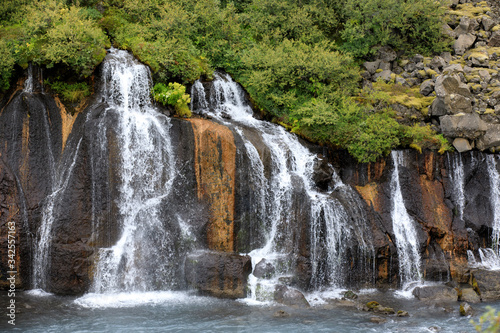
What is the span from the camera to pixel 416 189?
54.6 ft

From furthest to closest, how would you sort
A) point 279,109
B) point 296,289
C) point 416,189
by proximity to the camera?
point 279,109
point 416,189
point 296,289

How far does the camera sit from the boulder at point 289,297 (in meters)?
12.5

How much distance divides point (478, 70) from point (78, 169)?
59.3ft

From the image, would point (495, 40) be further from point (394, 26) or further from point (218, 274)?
point (218, 274)

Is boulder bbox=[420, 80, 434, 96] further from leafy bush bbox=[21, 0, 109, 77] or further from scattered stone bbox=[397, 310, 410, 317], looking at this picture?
leafy bush bbox=[21, 0, 109, 77]

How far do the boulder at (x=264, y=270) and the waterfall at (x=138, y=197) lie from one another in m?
2.78

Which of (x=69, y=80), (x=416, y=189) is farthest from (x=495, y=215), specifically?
(x=69, y=80)

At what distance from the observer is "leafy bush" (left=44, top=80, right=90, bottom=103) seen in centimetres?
1477

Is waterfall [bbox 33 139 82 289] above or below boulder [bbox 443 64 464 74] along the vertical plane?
below

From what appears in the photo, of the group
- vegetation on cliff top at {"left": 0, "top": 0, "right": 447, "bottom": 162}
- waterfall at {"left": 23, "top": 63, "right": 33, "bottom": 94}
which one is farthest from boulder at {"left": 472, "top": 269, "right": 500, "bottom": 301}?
waterfall at {"left": 23, "top": 63, "right": 33, "bottom": 94}

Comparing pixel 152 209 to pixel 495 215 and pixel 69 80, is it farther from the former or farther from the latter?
pixel 495 215

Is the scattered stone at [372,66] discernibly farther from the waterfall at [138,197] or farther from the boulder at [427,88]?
the waterfall at [138,197]

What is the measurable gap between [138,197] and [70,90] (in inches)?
186

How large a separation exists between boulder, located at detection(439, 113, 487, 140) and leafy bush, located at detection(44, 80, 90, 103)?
571 inches
